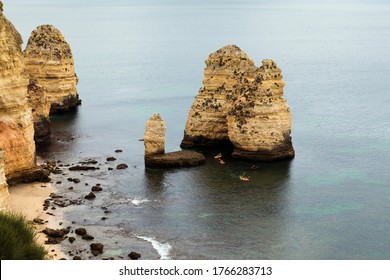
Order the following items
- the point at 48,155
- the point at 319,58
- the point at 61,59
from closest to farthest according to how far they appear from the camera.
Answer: the point at 48,155, the point at 61,59, the point at 319,58

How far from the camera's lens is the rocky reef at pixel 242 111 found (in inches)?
2367

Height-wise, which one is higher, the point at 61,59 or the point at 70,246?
the point at 61,59

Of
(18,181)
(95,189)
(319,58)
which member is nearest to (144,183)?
(95,189)

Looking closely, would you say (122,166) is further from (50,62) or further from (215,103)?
(50,62)

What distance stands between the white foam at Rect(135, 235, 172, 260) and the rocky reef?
68.8 feet

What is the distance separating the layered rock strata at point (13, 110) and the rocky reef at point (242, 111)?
19250 millimetres

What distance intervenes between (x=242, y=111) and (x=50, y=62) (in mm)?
32749

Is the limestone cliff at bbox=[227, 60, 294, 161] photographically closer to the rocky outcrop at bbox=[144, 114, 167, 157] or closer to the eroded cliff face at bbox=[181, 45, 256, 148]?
the eroded cliff face at bbox=[181, 45, 256, 148]

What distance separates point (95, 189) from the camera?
51.1m

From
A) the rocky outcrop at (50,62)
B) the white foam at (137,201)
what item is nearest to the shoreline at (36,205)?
the white foam at (137,201)

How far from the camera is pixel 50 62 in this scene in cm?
8300

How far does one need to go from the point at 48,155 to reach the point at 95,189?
13.3 meters

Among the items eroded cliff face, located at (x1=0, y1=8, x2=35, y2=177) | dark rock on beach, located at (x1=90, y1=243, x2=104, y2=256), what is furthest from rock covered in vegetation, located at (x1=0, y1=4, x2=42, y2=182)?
dark rock on beach, located at (x1=90, y1=243, x2=104, y2=256)
